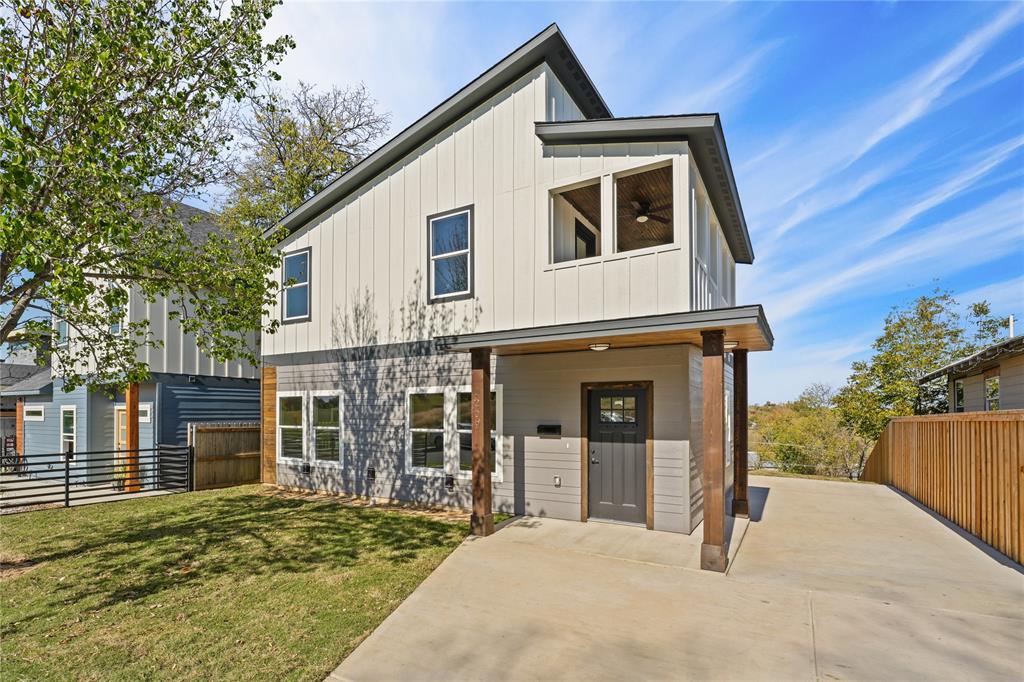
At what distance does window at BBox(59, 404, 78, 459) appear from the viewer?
14312 millimetres

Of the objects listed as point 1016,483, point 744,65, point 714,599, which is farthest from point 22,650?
point 744,65

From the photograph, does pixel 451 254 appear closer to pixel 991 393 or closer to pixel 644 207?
pixel 644 207

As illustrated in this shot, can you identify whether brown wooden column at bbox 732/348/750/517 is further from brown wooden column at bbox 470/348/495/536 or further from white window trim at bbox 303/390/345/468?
white window trim at bbox 303/390/345/468

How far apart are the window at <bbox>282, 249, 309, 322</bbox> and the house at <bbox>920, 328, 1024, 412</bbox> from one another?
44.1ft

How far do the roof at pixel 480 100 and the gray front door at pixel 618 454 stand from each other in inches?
217

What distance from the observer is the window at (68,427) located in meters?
14.3

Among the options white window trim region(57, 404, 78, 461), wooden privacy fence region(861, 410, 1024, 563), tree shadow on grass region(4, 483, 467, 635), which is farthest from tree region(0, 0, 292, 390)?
wooden privacy fence region(861, 410, 1024, 563)

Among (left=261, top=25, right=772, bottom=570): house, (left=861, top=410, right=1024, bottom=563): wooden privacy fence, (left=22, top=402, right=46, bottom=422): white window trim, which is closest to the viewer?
(left=861, top=410, right=1024, bottom=563): wooden privacy fence

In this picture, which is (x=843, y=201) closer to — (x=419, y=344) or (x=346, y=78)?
(x=419, y=344)

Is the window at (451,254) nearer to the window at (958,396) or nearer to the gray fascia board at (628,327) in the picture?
the gray fascia board at (628,327)

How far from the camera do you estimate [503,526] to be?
305 inches

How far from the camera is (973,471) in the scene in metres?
7.25

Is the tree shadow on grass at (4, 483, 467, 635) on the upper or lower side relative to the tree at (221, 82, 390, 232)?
lower

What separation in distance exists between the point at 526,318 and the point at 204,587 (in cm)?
531
